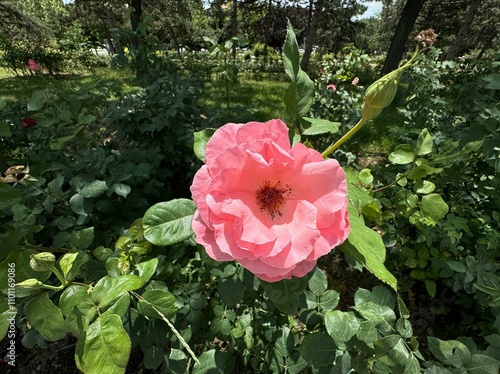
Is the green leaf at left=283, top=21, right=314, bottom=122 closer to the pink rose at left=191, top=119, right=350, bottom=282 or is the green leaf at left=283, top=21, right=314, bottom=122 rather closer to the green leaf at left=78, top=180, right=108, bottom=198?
the pink rose at left=191, top=119, right=350, bottom=282

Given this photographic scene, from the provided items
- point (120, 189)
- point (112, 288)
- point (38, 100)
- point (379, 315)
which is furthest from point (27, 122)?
point (379, 315)

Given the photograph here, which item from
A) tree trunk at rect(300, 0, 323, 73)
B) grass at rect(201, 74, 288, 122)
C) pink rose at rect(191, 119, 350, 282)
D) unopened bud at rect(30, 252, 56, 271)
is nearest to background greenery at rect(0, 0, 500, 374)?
unopened bud at rect(30, 252, 56, 271)

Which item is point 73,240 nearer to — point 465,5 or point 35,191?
point 35,191

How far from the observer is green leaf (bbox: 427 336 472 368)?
743 mm

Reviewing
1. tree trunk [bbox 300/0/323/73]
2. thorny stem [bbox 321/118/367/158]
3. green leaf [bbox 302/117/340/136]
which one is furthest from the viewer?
tree trunk [bbox 300/0/323/73]

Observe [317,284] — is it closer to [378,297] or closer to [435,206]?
[378,297]

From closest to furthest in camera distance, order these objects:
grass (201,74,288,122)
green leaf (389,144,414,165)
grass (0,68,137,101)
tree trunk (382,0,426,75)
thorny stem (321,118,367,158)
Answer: thorny stem (321,118,367,158)
green leaf (389,144,414,165)
grass (201,74,288,122)
tree trunk (382,0,426,75)
grass (0,68,137,101)

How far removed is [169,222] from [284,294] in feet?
1.17

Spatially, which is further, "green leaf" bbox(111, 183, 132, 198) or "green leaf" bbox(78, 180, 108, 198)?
"green leaf" bbox(111, 183, 132, 198)

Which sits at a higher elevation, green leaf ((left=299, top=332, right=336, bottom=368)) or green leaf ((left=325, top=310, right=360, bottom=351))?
green leaf ((left=325, top=310, right=360, bottom=351))

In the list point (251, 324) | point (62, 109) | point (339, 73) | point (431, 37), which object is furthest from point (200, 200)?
point (339, 73)

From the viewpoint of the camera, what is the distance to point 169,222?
0.77m

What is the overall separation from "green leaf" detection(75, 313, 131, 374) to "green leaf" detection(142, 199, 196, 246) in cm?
21

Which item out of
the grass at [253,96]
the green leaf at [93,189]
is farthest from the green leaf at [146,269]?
the grass at [253,96]
